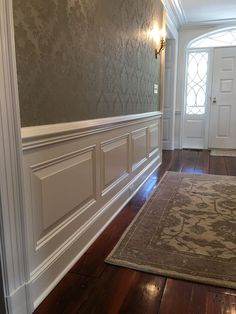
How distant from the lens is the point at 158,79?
4.01m

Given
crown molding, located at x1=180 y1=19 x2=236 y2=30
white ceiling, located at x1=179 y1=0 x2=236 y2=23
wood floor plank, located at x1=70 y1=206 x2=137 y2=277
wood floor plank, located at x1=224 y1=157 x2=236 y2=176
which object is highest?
white ceiling, located at x1=179 y1=0 x2=236 y2=23

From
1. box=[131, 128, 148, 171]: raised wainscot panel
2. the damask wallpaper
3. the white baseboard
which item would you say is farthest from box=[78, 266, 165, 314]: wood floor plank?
box=[131, 128, 148, 171]: raised wainscot panel

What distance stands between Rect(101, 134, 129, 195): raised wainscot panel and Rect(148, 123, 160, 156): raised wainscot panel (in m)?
1.04

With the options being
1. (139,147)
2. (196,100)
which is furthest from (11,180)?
(196,100)

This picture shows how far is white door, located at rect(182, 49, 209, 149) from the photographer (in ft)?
17.7

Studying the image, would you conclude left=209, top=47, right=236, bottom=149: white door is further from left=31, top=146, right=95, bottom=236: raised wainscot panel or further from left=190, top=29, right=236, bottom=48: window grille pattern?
left=31, top=146, right=95, bottom=236: raised wainscot panel

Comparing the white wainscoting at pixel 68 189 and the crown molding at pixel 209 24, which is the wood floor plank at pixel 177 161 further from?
the crown molding at pixel 209 24

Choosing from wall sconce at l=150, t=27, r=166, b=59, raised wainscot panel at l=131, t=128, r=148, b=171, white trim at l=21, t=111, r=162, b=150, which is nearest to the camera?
white trim at l=21, t=111, r=162, b=150

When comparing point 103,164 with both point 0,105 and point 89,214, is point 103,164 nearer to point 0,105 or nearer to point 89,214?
point 89,214

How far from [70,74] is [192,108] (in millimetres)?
4518

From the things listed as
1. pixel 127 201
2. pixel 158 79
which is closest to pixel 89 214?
pixel 127 201

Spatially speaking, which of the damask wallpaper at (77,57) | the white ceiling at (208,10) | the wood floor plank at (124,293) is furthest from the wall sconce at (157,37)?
the wood floor plank at (124,293)

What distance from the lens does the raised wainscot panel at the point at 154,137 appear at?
145 inches

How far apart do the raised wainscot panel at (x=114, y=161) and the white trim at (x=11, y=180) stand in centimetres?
102
